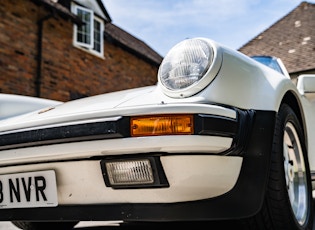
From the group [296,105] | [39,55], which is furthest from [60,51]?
[296,105]

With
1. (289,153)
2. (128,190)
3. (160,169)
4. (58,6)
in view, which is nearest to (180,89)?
(160,169)

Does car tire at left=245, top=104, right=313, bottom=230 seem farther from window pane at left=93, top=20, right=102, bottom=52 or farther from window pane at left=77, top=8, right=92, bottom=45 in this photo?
window pane at left=93, top=20, right=102, bottom=52

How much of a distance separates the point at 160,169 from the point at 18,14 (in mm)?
8673

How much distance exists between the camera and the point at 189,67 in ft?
5.46

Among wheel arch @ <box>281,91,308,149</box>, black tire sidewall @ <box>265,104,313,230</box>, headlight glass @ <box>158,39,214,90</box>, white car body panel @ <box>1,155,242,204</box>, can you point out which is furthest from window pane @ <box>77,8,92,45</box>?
black tire sidewall @ <box>265,104,313,230</box>

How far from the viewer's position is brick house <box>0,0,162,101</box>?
8977mm

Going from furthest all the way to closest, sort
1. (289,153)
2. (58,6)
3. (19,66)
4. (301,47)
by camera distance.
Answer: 1. (301,47)
2. (58,6)
3. (19,66)
4. (289,153)

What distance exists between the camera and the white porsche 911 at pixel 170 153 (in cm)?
149

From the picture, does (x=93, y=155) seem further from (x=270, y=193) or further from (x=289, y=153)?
(x=289, y=153)

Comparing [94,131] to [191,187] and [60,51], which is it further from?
[60,51]

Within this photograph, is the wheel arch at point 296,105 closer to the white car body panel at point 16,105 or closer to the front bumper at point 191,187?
the front bumper at point 191,187

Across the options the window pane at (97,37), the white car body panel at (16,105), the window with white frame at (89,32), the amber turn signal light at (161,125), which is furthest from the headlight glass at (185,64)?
the window pane at (97,37)

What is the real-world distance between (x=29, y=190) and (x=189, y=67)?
83 centimetres

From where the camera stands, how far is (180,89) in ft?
5.30
